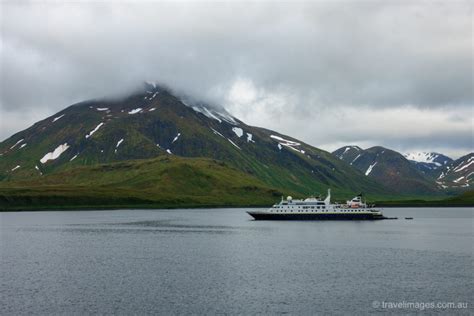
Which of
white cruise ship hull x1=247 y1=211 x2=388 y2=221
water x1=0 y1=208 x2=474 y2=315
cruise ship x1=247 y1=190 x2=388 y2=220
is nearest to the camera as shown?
water x1=0 y1=208 x2=474 y2=315

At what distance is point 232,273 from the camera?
78438 millimetres

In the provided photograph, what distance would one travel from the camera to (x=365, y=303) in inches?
2298

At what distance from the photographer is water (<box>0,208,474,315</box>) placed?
58938 millimetres

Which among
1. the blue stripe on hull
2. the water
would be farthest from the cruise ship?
the water

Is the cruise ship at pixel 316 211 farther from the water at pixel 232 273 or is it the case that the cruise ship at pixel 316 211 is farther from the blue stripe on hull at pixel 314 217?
the water at pixel 232 273

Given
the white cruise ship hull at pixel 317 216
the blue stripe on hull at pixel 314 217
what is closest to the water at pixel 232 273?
the white cruise ship hull at pixel 317 216

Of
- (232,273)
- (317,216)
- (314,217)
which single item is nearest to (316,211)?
(317,216)

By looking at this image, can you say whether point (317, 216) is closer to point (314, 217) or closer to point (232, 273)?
point (314, 217)

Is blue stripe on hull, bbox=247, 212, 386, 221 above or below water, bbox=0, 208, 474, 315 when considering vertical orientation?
above

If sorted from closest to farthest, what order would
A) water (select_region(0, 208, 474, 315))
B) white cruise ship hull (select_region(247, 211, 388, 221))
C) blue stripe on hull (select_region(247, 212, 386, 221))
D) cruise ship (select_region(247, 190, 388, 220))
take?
water (select_region(0, 208, 474, 315))
cruise ship (select_region(247, 190, 388, 220))
white cruise ship hull (select_region(247, 211, 388, 221))
blue stripe on hull (select_region(247, 212, 386, 221))

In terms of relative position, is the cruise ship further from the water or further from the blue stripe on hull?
the water

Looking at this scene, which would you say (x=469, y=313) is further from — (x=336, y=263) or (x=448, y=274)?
(x=336, y=263)

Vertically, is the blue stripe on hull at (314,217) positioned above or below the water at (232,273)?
above

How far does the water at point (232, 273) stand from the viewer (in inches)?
2320
